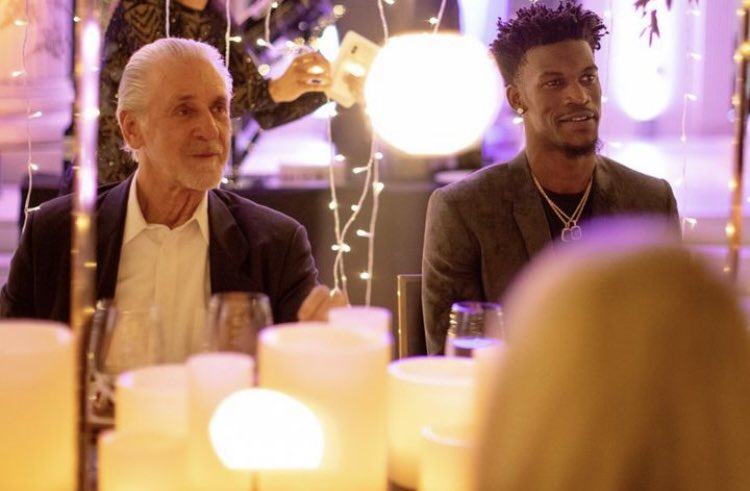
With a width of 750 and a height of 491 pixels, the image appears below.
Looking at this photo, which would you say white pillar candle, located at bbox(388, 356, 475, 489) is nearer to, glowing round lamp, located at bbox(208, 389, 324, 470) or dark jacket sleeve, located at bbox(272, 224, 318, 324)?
glowing round lamp, located at bbox(208, 389, 324, 470)

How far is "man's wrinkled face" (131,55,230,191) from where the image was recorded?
2.32m

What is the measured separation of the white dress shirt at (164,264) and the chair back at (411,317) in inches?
16.4

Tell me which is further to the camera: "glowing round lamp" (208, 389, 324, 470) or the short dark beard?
the short dark beard

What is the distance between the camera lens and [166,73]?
2.34 m

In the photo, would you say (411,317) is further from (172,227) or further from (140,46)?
(140,46)

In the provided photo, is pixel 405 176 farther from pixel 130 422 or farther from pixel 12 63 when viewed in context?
pixel 130 422

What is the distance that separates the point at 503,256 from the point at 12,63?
3852mm

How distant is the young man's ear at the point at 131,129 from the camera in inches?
95.3

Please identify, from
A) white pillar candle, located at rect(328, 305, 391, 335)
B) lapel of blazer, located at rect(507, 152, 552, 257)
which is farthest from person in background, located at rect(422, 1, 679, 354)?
white pillar candle, located at rect(328, 305, 391, 335)

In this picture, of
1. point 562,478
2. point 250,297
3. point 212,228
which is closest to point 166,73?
point 212,228

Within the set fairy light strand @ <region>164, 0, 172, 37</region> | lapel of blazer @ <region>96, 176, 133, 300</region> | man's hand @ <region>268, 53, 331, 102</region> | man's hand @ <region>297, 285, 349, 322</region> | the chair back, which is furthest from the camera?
man's hand @ <region>268, 53, 331, 102</region>

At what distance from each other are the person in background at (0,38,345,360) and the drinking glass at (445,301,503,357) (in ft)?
2.48

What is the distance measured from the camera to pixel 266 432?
105 cm

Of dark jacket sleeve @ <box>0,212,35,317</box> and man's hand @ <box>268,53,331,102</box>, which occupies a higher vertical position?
man's hand @ <box>268,53,331,102</box>
